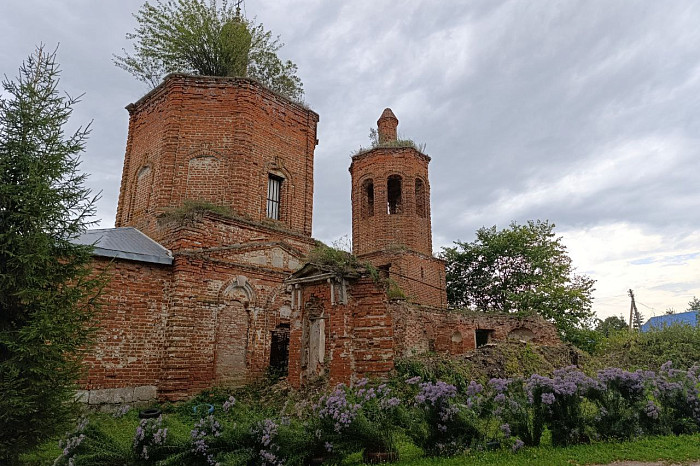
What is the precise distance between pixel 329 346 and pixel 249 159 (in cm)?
680

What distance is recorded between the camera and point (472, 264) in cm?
2397

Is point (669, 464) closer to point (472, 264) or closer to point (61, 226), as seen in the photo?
point (61, 226)

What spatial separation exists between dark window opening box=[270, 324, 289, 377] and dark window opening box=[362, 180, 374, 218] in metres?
7.69

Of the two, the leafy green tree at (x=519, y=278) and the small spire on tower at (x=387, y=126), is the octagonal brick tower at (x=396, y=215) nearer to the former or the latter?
the small spire on tower at (x=387, y=126)

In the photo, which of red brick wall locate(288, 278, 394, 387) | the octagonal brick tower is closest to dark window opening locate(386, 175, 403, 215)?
the octagonal brick tower

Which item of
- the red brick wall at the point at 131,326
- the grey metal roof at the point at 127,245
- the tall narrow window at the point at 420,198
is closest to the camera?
the red brick wall at the point at 131,326

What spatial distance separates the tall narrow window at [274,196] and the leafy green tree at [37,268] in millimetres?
7483

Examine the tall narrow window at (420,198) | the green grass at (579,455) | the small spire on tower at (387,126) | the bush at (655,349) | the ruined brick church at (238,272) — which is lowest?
the green grass at (579,455)

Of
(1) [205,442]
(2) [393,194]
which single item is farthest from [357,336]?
(2) [393,194]

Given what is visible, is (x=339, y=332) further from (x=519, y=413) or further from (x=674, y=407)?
(x=674, y=407)

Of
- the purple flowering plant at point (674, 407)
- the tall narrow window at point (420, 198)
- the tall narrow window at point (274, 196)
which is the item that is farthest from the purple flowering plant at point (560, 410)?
the tall narrow window at point (420, 198)

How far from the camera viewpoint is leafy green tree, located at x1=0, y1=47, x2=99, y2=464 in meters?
5.03

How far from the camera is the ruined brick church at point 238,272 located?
8555 millimetres

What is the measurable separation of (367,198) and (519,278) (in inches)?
371
